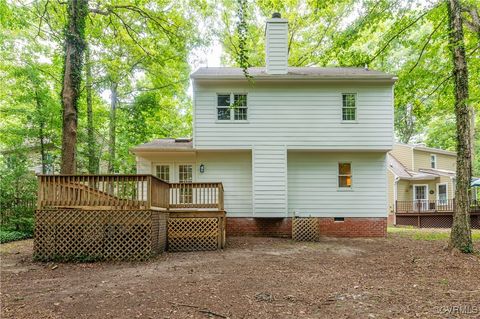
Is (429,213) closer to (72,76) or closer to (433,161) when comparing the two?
(433,161)

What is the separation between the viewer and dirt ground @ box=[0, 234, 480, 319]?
4.18 m

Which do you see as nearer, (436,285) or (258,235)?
(436,285)

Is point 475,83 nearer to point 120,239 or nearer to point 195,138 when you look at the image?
point 195,138

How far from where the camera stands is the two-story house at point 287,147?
40.0 feet

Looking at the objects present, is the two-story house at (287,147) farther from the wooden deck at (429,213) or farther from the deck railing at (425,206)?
the deck railing at (425,206)

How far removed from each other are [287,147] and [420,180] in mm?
14610

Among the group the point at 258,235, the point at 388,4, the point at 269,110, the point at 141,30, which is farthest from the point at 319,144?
the point at 141,30

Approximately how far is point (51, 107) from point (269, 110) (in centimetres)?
937

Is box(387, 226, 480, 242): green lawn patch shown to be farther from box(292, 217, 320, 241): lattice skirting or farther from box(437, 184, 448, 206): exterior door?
box(437, 184, 448, 206): exterior door

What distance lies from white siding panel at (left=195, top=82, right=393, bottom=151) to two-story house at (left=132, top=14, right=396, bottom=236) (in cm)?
4

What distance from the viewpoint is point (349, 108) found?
492 inches

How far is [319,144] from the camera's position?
40.2 ft

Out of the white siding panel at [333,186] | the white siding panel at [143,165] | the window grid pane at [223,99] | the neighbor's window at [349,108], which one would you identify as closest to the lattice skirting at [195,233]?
the white siding panel at [143,165]

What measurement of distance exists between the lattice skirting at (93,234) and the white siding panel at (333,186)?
6.66m
